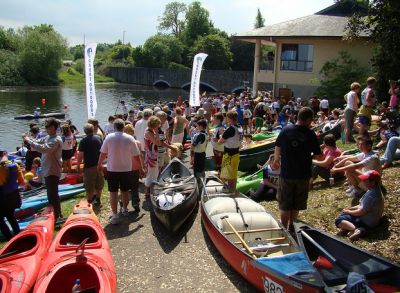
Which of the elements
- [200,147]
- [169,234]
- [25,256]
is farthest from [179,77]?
[25,256]

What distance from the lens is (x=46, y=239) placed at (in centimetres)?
652

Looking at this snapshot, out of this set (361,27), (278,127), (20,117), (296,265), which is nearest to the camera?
(296,265)

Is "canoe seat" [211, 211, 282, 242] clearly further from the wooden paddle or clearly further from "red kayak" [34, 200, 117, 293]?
"red kayak" [34, 200, 117, 293]

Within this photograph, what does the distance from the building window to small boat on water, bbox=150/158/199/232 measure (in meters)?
19.5

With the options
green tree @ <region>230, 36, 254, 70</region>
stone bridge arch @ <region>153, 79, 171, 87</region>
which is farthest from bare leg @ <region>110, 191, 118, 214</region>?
green tree @ <region>230, 36, 254, 70</region>

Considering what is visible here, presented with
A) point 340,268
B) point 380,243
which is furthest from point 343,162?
point 340,268

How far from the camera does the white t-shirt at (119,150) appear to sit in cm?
745

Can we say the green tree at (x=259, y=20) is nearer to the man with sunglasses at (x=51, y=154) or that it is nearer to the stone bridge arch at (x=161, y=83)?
the stone bridge arch at (x=161, y=83)

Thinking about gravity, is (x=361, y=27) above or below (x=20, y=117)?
above

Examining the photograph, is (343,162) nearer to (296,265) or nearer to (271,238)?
(271,238)

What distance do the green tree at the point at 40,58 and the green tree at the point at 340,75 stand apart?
182 ft

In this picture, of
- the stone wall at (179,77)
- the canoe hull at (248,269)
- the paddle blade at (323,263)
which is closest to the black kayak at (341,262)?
the paddle blade at (323,263)

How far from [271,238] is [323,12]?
2601 cm

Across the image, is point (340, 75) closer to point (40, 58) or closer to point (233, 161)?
point (233, 161)
